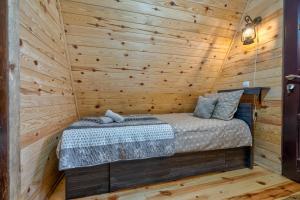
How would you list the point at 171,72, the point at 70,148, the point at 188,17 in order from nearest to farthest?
the point at 70,148 < the point at 188,17 < the point at 171,72

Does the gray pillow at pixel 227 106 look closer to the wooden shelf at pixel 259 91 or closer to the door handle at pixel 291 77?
the wooden shelf at pixel 259 91

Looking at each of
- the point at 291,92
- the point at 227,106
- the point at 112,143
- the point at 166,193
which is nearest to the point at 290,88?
the point at 291,92

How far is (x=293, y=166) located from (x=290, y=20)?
157 cm

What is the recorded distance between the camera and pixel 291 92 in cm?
185

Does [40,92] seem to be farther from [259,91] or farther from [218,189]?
[259,91]

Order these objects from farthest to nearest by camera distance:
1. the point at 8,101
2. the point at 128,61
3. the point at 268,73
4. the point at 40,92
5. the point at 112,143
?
the point at 128,61
the point at 268,73
the point at 112,143
the point at 40,92
the point at 8,101

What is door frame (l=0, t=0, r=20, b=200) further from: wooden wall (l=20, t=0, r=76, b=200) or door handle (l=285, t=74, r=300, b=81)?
door handle (l=285, t=74, r=300, b=81)

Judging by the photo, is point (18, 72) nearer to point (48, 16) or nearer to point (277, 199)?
point (48, 16)

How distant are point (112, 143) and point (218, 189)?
114cm

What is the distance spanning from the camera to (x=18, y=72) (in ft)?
3.47

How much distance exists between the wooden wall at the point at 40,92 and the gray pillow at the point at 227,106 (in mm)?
2019

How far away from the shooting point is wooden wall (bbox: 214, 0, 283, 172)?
204 centimetres

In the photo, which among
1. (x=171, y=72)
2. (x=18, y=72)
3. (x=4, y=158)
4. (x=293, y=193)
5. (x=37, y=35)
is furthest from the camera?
(x=171, y=72)

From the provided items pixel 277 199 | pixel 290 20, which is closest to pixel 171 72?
pixel 290 20
